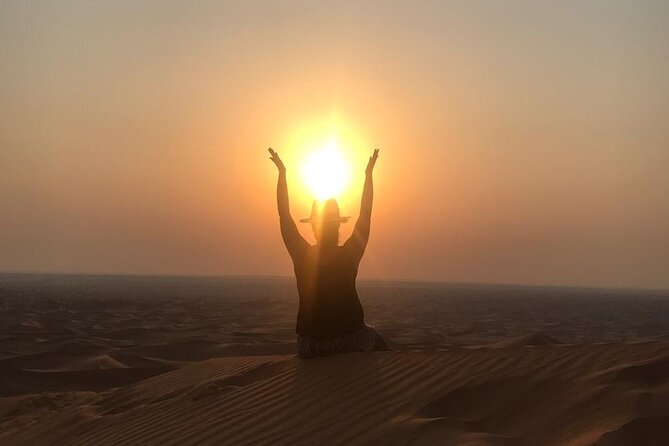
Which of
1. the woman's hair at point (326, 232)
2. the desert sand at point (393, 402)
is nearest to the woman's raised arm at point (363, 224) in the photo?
the woman's hair at point (326, 232)

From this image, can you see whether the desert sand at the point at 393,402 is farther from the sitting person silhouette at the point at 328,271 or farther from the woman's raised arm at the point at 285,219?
the woman's raised arm at the point at 285,219

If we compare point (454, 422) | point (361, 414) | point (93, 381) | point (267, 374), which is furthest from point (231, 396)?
point (93, 381)

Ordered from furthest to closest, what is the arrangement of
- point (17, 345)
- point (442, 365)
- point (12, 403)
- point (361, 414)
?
point (17, 345)
point (12, 403)
point (442, 365)
point (361, 414)

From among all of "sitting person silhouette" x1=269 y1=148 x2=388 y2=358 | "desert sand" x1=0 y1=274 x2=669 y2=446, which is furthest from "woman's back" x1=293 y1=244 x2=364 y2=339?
"desert sand" x1=0 y1=274 x2=669 y2=446

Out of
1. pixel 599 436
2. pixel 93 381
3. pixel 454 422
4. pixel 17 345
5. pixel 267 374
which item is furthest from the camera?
pixel 17 345

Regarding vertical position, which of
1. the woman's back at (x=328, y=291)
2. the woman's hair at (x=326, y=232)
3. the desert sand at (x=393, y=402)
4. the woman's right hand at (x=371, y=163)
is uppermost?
the woman's right hand at (x=371, y=163)

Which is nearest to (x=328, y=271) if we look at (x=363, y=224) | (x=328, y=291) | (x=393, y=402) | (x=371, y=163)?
(x=328, y=291)

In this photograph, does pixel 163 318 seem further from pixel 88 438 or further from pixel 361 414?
pixel 361 414
